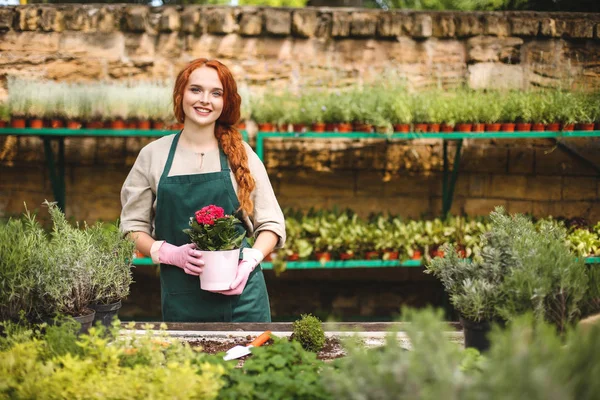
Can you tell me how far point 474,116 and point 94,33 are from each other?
2.80 meters

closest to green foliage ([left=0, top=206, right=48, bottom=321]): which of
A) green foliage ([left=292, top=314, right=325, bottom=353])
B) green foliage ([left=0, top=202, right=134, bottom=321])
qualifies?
Result: green foliage ([left=0, top=202, right=134, bottom=321])

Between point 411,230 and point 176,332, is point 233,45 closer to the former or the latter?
point 411,230

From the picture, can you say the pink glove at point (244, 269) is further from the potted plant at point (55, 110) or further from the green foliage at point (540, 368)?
the potted plant at point (55, 110)

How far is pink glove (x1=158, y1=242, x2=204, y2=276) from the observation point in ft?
6.83

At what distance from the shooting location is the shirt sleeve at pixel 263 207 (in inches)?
96.0

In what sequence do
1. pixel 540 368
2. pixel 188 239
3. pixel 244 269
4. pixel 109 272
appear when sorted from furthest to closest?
pixel 188 239 < pixel 244 269 < pixel 109 272 < pixel 540 368

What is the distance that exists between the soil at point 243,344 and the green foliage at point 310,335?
0.08ft

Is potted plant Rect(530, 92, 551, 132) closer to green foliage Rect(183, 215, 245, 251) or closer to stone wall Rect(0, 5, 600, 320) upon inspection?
stone wall Rect(0, 5, 600, 320)

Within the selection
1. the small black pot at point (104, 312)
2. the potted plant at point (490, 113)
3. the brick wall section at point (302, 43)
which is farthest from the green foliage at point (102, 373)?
the brick wall section at point (302, 43)

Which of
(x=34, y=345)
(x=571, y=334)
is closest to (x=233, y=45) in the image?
(x=34, y=345)

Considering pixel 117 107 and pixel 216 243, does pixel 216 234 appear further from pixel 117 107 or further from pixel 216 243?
pixel 117 107

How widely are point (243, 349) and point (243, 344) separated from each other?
4.0 inches

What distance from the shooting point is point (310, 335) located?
1.66 meters

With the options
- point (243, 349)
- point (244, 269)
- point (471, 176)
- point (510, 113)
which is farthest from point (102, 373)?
point (471, 176)
